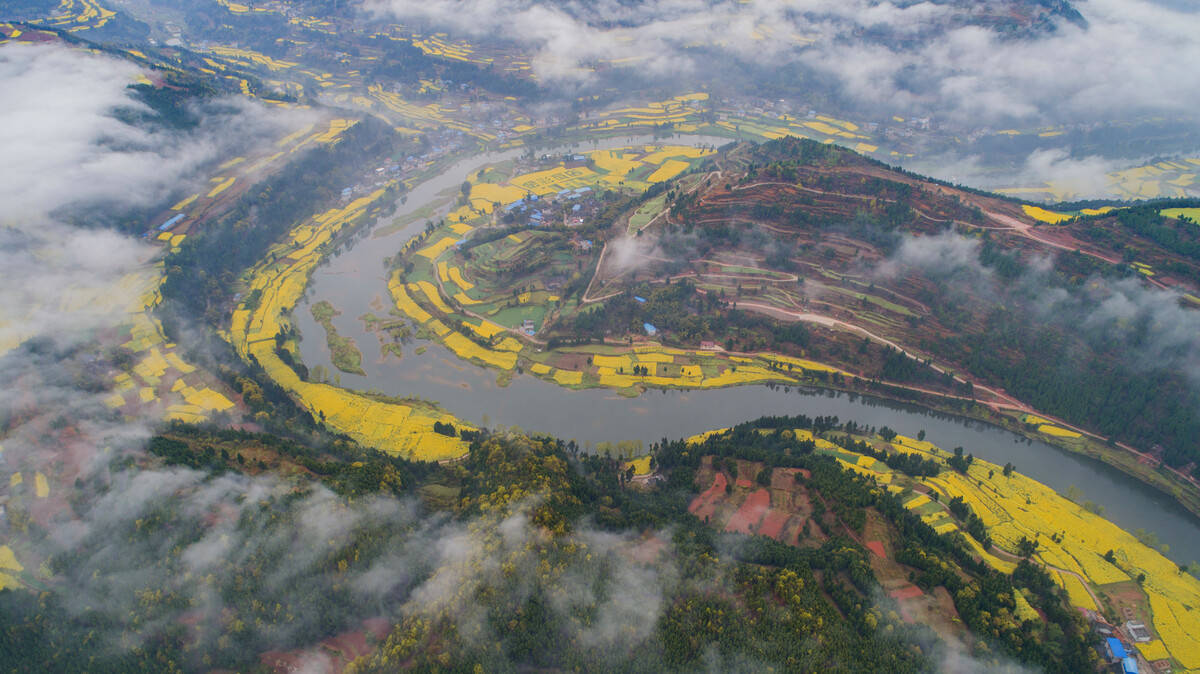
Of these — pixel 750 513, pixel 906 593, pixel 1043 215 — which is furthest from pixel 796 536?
pixel 1043 215

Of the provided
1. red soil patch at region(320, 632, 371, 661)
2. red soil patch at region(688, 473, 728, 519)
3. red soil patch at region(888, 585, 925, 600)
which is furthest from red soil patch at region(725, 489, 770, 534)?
red soil patch at region(320, 632, 371, 661)

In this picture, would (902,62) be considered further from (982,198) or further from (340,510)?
(340,510)

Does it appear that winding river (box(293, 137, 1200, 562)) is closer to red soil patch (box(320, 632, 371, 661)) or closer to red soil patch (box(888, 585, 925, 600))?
red soil patch (box(888, 585, 925, 600))

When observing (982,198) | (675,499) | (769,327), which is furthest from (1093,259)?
(675,499)

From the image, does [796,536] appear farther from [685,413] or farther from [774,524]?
[685,413]

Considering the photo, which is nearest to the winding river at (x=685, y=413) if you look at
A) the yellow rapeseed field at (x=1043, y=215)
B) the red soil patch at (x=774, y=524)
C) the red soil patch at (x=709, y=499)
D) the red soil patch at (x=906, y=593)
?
the red soil patch at (x=709, y=499)

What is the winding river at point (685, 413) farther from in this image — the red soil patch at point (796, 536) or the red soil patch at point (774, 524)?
the red soil patch at point (796, 536)
